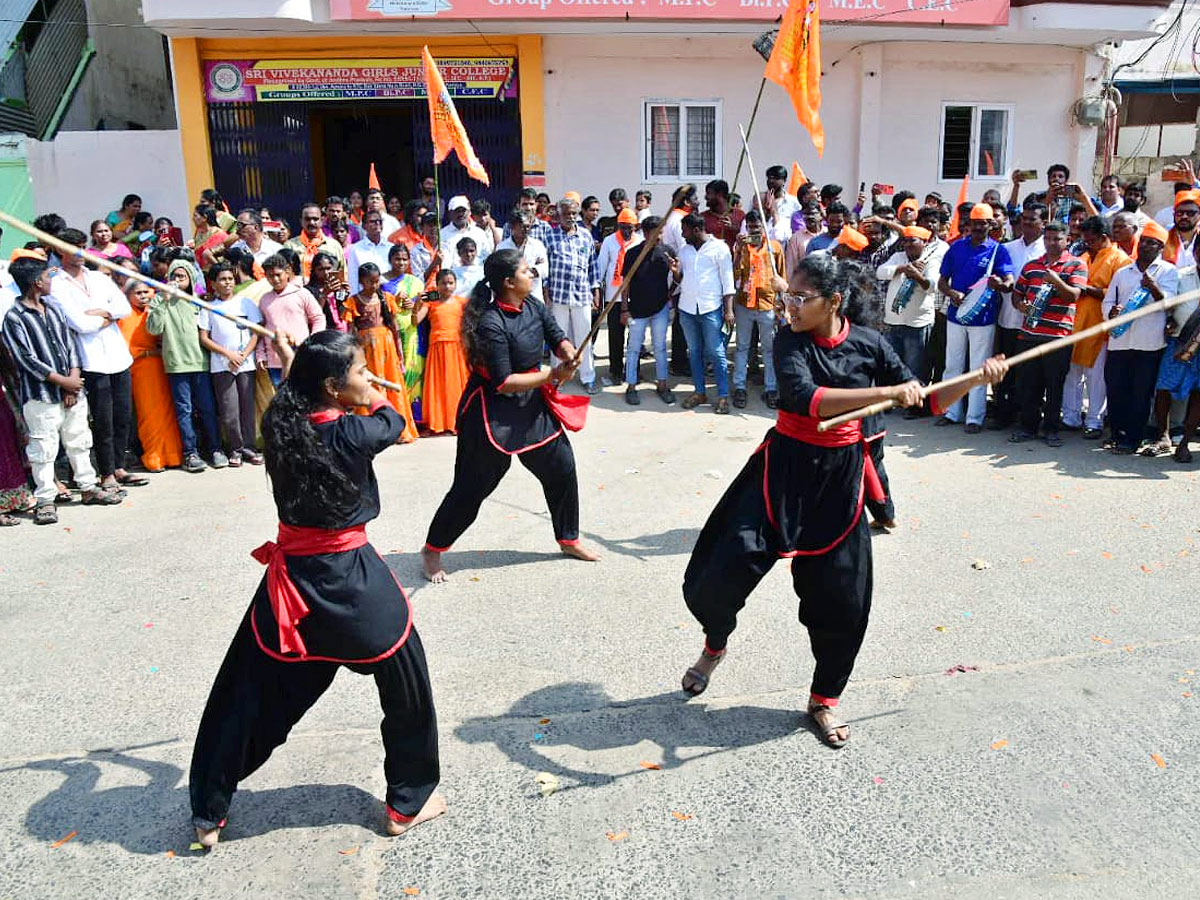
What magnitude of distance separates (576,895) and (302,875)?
89 cm

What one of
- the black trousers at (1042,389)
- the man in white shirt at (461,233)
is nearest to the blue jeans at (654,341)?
the man in white shirt at (461,233)

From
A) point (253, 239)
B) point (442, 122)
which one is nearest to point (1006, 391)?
point (442, 122)

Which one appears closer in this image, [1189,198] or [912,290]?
[1189,198]

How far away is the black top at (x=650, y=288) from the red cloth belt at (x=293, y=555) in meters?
6.95

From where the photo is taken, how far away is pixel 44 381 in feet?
22.4

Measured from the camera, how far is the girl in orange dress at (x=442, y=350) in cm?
891

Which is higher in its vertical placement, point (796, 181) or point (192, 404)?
point (796, 181)

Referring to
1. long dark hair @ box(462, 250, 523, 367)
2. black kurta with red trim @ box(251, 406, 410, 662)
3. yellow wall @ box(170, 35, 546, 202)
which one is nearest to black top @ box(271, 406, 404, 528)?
black kurta with red trim @ box(251, 406, 410, 662)

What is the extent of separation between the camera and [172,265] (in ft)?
25.8

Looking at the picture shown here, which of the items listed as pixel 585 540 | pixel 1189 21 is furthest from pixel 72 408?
pixel 1189 21

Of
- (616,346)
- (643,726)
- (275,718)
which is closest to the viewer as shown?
(275,718)

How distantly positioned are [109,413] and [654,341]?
506 centimetres

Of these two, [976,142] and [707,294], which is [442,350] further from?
[976,142]

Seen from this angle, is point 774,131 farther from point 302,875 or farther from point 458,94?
point 302,875
